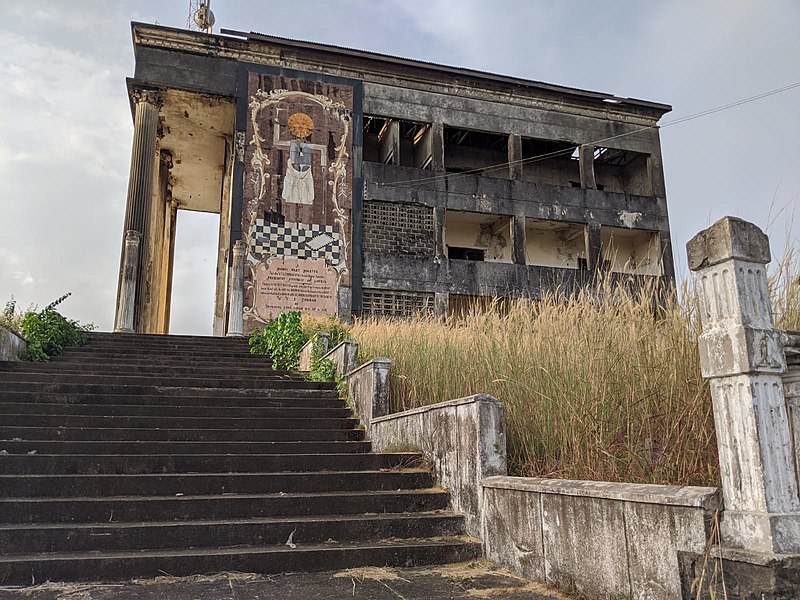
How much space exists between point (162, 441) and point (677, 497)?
4921mm

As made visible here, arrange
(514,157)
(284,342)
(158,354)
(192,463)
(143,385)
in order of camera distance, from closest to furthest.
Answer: (192,463), (143,385), (158,354), (284,342), (514,157)

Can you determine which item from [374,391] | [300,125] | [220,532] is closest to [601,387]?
[220,532]

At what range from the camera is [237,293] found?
16.1 m

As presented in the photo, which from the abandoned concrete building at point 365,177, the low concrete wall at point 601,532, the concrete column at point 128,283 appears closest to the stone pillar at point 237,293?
the abandoned concrete building at point 365,177

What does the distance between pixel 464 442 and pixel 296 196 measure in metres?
13.5

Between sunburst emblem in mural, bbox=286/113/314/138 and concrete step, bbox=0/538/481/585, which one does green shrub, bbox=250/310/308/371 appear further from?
sunburst emblem in mural, bbox=286/113/314/138

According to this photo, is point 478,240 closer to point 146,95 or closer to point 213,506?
point 146,95

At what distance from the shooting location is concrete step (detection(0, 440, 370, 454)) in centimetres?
577

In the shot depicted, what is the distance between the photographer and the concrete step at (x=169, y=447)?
577 cm

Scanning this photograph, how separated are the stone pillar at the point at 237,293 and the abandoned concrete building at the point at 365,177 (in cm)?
5

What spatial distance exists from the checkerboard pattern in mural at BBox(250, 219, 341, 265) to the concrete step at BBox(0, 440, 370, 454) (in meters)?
10.9

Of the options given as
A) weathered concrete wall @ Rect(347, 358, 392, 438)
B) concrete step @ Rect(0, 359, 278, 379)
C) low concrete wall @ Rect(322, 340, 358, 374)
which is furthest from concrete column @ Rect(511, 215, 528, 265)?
weathered concrete wall @ Rect(347, 358, 392, 438)

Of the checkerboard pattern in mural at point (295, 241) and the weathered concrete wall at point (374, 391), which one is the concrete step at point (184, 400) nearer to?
the weathered concrete wall at point (374, 391)

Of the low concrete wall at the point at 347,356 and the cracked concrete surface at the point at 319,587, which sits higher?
the low concrete wall at the point at 347,356
